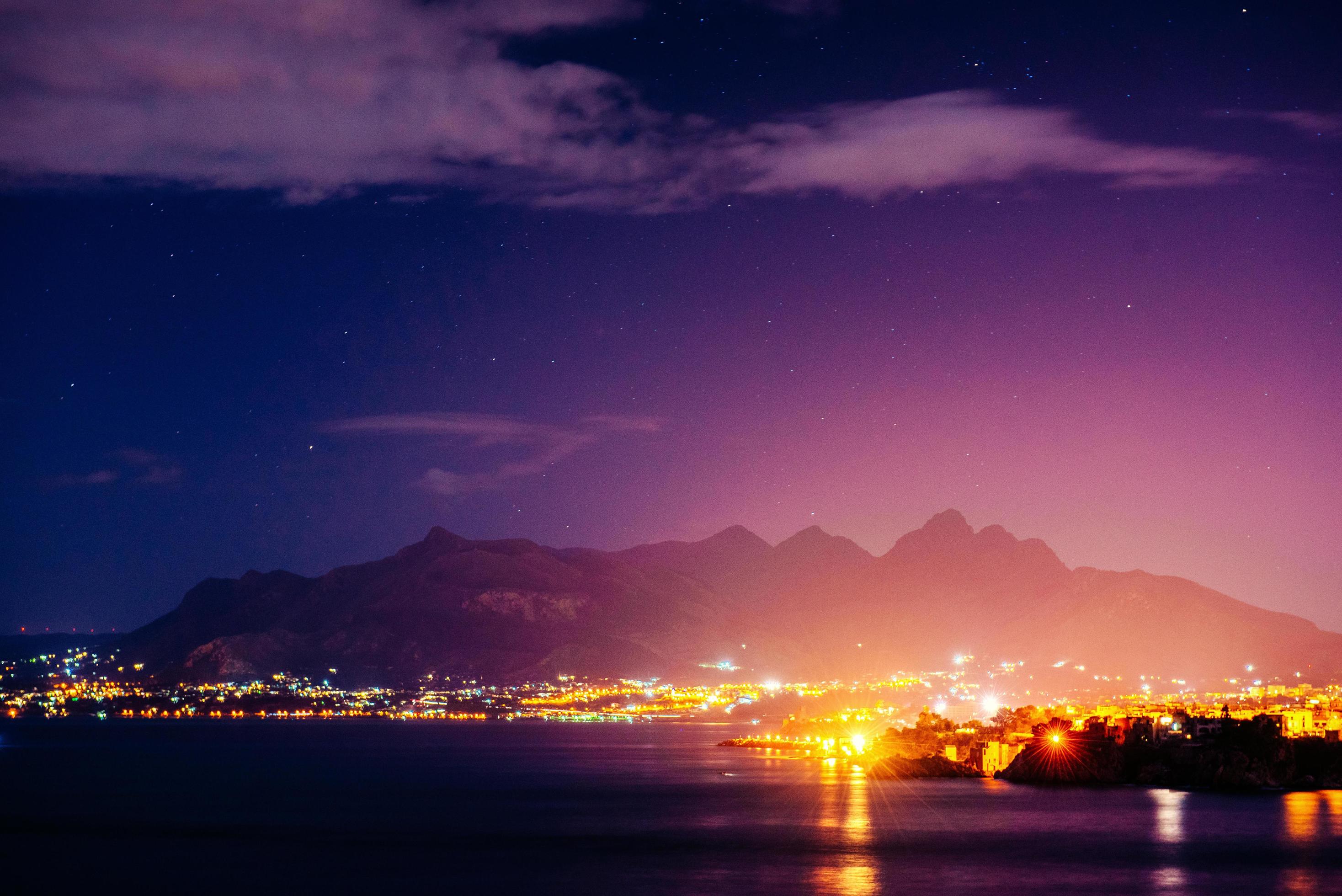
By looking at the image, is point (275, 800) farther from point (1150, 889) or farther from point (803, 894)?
point (1150, 889)

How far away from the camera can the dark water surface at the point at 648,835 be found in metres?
56.2

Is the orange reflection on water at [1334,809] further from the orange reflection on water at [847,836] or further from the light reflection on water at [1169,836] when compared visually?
the orange reflection on water at [847,836]

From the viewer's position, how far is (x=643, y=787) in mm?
104250

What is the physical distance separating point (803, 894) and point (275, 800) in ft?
175

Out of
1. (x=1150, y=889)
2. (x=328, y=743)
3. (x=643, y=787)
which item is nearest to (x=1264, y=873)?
(x=1150, y=889)

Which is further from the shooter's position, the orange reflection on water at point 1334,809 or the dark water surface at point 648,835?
the orange reflection on water at point 1334,809

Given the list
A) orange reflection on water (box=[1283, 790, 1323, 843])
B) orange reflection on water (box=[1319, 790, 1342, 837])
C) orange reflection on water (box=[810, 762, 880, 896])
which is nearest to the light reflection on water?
orange reflection on water (box=[1283, 790, 1323, 843])

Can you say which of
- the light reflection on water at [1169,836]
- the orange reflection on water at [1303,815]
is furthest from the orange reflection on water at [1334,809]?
the light reflection on water at [1169,836]

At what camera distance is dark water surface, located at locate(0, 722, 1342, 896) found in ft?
184

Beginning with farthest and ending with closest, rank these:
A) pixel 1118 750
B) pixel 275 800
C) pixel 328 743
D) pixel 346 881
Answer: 1. pixel 328 743
2. pixel 1118 750
3. pixel 275 800
4. pixel 346 881

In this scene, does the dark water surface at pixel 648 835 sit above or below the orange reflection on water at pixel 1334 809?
below

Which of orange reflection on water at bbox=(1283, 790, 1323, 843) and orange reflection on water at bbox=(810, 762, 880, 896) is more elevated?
orange reflection on water at bbox=(1283, 790, 1323, 843)

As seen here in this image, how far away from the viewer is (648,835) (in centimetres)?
7300

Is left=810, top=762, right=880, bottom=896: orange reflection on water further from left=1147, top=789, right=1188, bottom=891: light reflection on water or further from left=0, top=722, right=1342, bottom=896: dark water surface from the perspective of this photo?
left=1147, top=789, right=1188, bottom=891: light reflection on water
